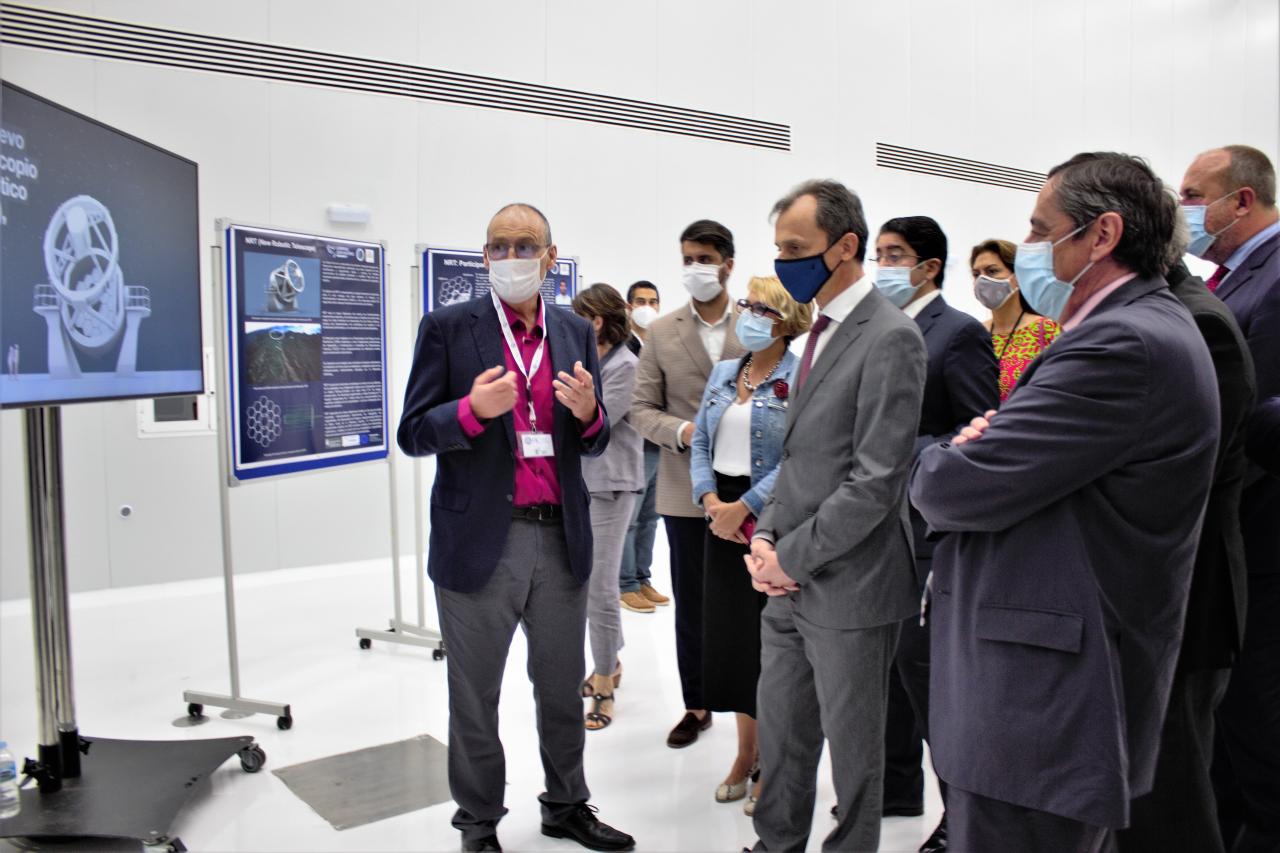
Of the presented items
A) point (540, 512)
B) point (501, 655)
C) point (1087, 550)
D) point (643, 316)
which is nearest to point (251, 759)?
point (501, 655)

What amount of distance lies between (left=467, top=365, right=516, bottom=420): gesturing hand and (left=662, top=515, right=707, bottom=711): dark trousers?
3.74 ft

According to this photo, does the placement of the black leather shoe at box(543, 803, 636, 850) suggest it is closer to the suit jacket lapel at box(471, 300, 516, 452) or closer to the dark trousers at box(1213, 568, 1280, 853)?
the suit jacket lapel at box(471, 300, 516, 452)

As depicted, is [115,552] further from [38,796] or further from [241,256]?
[38,796]

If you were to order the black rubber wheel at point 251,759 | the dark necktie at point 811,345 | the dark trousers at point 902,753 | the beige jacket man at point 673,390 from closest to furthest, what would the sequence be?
the dark necktie at point 811,345 → the dark trousers at point 902,753 → the black rubber wheel at point 251,759 → the beige jacket man at point 673,390

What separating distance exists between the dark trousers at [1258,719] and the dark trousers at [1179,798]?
35cm

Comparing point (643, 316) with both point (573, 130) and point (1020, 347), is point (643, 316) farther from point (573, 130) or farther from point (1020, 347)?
point (1020, 347)

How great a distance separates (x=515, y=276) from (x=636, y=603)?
3.24 metres

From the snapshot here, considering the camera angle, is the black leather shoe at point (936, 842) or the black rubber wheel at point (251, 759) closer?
the black leather shoe at point (936, 842)

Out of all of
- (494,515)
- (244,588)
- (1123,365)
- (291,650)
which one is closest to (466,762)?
(494,515)

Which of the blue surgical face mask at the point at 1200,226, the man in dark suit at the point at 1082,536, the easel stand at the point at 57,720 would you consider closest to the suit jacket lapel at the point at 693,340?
the blue surgical face mask at the point at 1200,226

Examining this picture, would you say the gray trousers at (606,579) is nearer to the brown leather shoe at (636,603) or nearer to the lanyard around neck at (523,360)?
the lanyard around neck at (523,360)

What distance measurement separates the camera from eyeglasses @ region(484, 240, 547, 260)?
246 centimetres

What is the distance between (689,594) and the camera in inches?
127

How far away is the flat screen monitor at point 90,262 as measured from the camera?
7.52 feet
